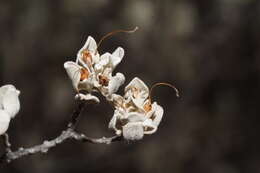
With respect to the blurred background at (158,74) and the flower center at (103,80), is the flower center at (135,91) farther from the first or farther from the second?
the blurred background at (158,74)

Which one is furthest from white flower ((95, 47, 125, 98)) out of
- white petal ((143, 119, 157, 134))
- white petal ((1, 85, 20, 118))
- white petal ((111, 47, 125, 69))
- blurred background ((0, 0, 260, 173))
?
blurred background ((0, 0, 260, 173))

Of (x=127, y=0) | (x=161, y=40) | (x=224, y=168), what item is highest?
(x=127, y=0)

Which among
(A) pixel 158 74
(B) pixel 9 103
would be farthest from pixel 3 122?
(A) pixel 158 74

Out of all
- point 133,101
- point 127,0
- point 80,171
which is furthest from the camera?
point 127,0

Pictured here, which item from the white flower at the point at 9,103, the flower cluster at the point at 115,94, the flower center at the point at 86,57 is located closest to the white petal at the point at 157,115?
the flower cluster at the point at 115,94

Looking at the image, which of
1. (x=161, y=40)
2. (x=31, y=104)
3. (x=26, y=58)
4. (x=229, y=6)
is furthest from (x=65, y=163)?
(x=229, y=6)

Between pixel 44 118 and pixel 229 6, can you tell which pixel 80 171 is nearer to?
pixel 44 118
